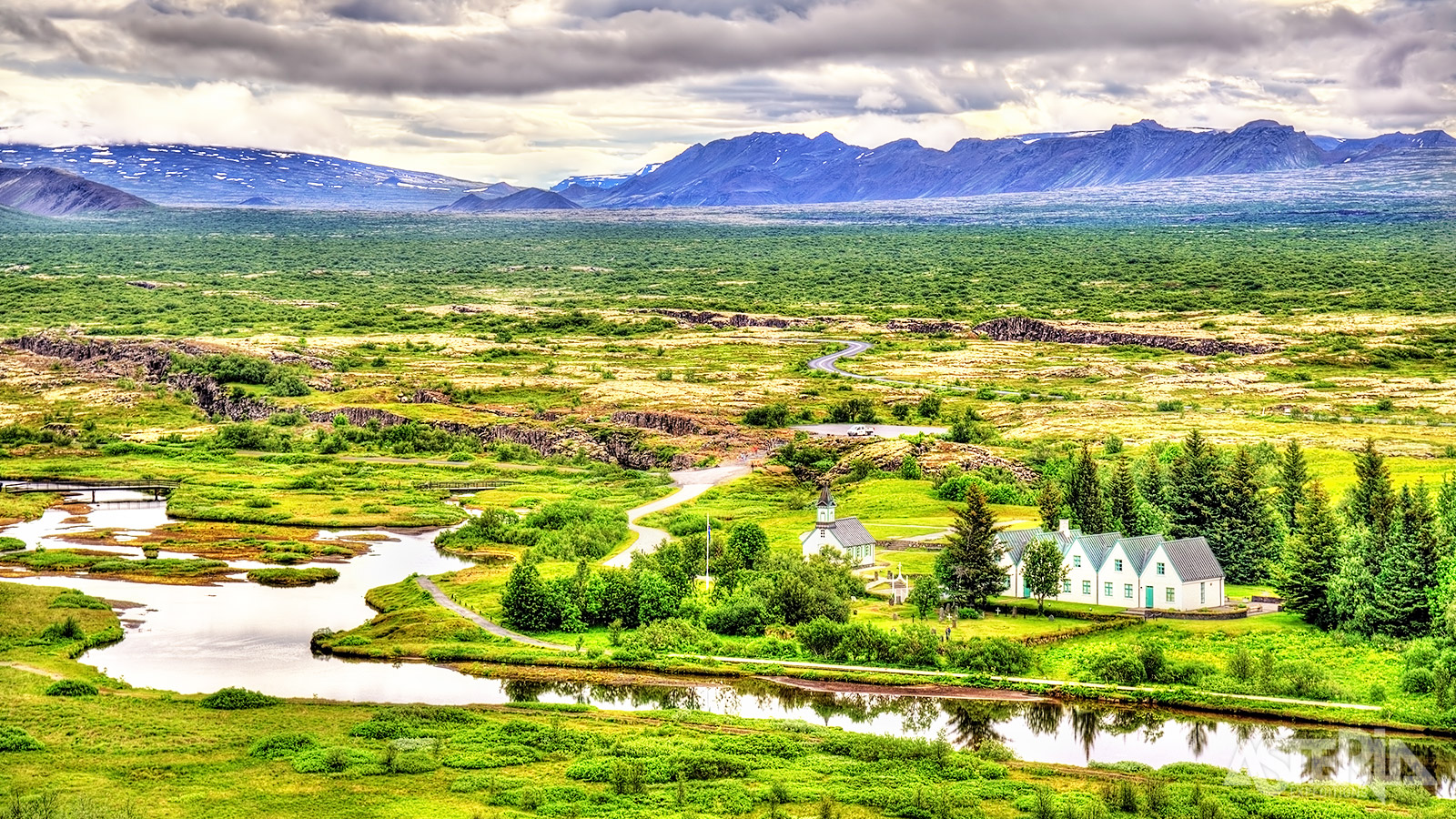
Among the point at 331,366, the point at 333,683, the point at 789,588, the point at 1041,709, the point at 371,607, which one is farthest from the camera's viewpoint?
the point at 331,366

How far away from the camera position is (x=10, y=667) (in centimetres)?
5394

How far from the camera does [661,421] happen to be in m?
119

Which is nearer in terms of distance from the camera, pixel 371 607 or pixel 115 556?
pixel 371 607

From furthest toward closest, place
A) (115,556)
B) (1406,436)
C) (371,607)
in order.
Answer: (1406,436), (115,556), (371,607)

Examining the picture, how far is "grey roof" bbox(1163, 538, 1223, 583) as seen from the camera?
60.6 metres

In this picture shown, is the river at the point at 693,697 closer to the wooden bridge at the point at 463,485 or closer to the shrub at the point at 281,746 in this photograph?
the shrub at the point at 281,746

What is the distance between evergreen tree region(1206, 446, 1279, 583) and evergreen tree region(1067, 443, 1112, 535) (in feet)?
16.2

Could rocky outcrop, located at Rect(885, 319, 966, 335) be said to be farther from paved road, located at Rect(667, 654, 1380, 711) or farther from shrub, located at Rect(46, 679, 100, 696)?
shrub, located at Rect(46, 679, 100, 696)

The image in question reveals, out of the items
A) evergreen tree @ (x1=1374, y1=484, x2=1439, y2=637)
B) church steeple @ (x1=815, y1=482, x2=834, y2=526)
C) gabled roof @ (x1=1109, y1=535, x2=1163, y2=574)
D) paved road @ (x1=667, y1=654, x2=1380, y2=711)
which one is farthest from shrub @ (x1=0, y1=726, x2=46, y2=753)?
evergreen tree @ (x1=1374, y1=484, x2=1439, y2=637)

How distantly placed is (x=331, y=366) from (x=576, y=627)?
99.2m

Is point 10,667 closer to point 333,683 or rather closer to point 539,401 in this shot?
point 333,683

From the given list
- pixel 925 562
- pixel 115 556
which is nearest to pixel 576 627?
pixel 925 562

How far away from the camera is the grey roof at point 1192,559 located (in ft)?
199

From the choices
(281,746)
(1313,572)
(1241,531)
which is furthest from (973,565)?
(281,746)
